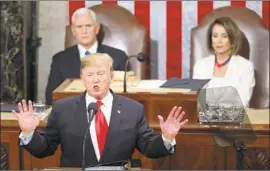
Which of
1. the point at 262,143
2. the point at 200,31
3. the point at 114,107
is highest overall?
the point at 200,31

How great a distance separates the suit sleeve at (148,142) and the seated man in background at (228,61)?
5.57ft

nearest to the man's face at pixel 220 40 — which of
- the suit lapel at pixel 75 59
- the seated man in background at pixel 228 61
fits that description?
the seated man in background at pixel 228 61

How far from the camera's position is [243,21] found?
19.4 feet

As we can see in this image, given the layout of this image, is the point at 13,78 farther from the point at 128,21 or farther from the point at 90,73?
the point at 90,73

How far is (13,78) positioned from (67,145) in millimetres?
2399

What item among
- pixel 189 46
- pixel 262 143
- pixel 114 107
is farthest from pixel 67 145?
pixel 189 46

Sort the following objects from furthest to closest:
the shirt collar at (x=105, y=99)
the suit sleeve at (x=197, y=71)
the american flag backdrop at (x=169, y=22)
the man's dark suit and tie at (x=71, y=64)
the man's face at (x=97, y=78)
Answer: the american flag backdrop at (x=169, y=22) → the man's dark suit and tie at (x=71, y=64) → the suit sleeve at (x=197, y=71) → the shirt collar at (x=105, y=99) → the man's face at (x=97, y=78)

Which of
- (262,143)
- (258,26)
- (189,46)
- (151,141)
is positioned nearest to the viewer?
(151,141)

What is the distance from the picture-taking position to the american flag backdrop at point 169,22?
6406mm

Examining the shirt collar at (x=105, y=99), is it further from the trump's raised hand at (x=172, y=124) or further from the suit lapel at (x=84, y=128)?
the trump's raised hand at (x=172, y=124)

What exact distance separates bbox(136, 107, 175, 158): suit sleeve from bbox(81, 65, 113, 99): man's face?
24cm

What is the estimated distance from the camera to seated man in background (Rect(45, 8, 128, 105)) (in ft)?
18.7

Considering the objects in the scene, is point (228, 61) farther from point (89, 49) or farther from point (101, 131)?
point (101, 131)

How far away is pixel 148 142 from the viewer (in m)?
3.73
